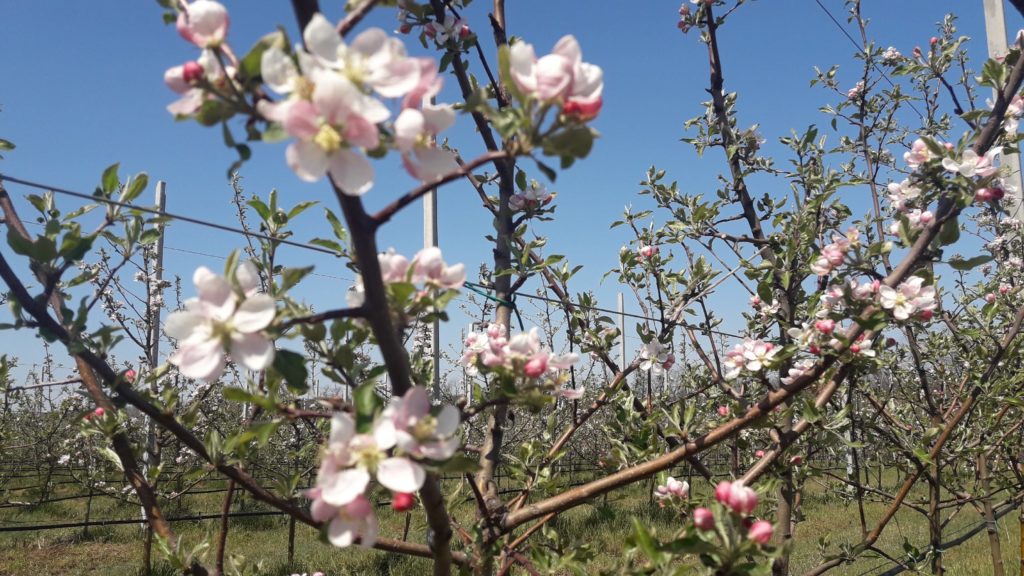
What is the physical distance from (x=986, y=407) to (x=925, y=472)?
124cm

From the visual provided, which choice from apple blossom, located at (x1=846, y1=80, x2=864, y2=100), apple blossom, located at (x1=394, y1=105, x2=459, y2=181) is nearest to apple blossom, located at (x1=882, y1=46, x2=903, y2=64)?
apple blossom, located at (x1=846, y1=80, x2=864, y2=100)

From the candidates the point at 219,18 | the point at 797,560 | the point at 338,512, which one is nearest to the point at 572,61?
the point at 219,18

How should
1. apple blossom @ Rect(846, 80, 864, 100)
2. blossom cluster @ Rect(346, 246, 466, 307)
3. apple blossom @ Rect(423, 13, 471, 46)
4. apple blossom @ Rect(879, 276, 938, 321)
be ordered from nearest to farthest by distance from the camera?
1. blossom cluster @ Rect(346, 246, 466, 307)
2. apple blossom @ Rect(879, 276, 938, 321)
3. apple blossom @ Rect(423, 13, 471, 46)
4. apple blossom @ Rect(846, 80, 864, 100)

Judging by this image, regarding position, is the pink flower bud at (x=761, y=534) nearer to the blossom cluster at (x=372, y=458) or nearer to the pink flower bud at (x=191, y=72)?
the blossom cluster at (x=372, y=458)

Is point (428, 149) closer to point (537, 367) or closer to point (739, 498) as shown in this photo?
point (537, 367)

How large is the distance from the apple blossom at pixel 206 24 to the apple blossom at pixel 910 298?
1.30 meters

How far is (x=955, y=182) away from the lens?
1.39 metres

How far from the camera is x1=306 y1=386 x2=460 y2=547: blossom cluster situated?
65 cm

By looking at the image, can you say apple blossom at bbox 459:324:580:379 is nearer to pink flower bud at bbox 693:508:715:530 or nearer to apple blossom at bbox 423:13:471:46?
pink flower bud at bbox 693:508:715:530

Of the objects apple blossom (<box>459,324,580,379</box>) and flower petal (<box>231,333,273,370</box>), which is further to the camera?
apple blossom (<box>459,324,580,379</box>)

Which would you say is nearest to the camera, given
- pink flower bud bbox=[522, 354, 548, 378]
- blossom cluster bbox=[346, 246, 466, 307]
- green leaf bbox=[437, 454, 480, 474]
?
green leaf bbox=[437, 454, 480, 474]

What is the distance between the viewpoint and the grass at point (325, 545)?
228 inches

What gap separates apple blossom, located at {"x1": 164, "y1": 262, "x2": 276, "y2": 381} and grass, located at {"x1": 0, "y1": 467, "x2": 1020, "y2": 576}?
439 centimetres

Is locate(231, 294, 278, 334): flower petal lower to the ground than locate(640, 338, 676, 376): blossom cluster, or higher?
lower
